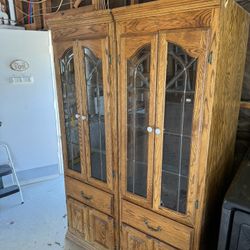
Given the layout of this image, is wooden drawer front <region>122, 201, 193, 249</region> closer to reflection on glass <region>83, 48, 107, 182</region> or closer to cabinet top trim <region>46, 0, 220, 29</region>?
reflection on glass <region>83, 48, 107, 182</region>

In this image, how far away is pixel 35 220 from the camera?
250 cm

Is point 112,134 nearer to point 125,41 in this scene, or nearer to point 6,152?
point 125,41

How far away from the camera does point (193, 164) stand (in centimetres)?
127

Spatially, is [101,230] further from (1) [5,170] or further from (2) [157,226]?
(1) [5,170]

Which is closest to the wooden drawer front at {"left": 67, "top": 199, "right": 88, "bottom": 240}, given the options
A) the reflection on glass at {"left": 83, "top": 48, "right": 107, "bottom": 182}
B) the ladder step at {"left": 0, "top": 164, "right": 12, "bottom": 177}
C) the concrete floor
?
the concrete floor

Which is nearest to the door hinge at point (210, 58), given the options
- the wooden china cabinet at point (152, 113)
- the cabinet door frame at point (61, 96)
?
the wooden china cabinet at point (152, 113)

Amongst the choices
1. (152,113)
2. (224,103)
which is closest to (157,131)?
(152,113)

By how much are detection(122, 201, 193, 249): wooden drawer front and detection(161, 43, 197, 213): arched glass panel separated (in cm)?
11

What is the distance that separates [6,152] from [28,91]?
85cm

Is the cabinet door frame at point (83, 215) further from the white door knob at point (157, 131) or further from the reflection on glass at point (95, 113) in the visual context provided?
the white door knob at point (157, 131)

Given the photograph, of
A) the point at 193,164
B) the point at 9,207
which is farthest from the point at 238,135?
the point at 9,207

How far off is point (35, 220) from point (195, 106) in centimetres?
220

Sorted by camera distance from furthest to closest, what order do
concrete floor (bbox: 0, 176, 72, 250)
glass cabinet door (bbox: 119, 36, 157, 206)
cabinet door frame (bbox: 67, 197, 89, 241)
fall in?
concrete floor (bbox: 0, 176, 72, 250) < cabinet door frame (bbox: 67, 197, 89, 241) < glass cabinet door (bbox: 119, 36, 157, 206)

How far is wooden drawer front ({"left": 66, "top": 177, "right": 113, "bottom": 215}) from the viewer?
176cm
